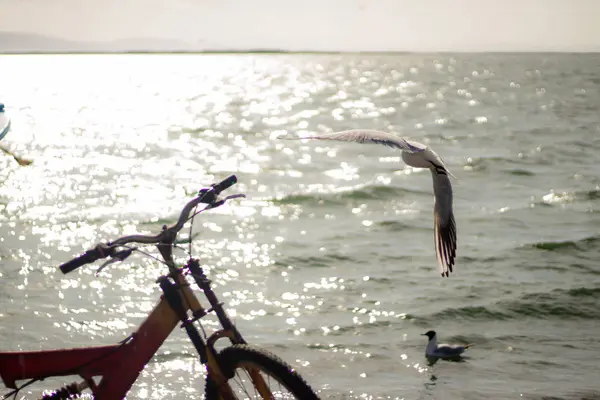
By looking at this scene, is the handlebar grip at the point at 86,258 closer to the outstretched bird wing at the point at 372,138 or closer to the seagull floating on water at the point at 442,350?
the outstretched bird wing at the point at 372,138

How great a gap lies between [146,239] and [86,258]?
28 cm

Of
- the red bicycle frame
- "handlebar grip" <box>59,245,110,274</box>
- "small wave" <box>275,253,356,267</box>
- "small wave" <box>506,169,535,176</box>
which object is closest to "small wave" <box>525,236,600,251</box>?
"small wave" <box>275,253,356,267</box>

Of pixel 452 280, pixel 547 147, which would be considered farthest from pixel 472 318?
pixel 547 147

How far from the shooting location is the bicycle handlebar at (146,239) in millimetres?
3764

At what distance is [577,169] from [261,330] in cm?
1645

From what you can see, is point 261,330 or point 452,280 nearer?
point 261,330

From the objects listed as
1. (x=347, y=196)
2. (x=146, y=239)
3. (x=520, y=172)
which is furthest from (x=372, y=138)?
(x=520, y=172)

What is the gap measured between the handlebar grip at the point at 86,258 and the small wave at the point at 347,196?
549 inches

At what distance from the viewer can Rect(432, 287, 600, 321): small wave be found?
929cm

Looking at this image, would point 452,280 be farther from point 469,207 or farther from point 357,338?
point 469,207

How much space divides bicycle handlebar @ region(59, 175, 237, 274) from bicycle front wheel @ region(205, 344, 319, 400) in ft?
A: 2.06

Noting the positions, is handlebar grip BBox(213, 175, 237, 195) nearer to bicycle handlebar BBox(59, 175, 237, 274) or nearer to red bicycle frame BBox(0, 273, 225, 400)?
bicycle handlebar BBox(59, 175, 237, 274)

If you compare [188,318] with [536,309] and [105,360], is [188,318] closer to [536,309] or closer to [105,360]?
[105,360]

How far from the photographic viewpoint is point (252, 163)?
83.4 feet
